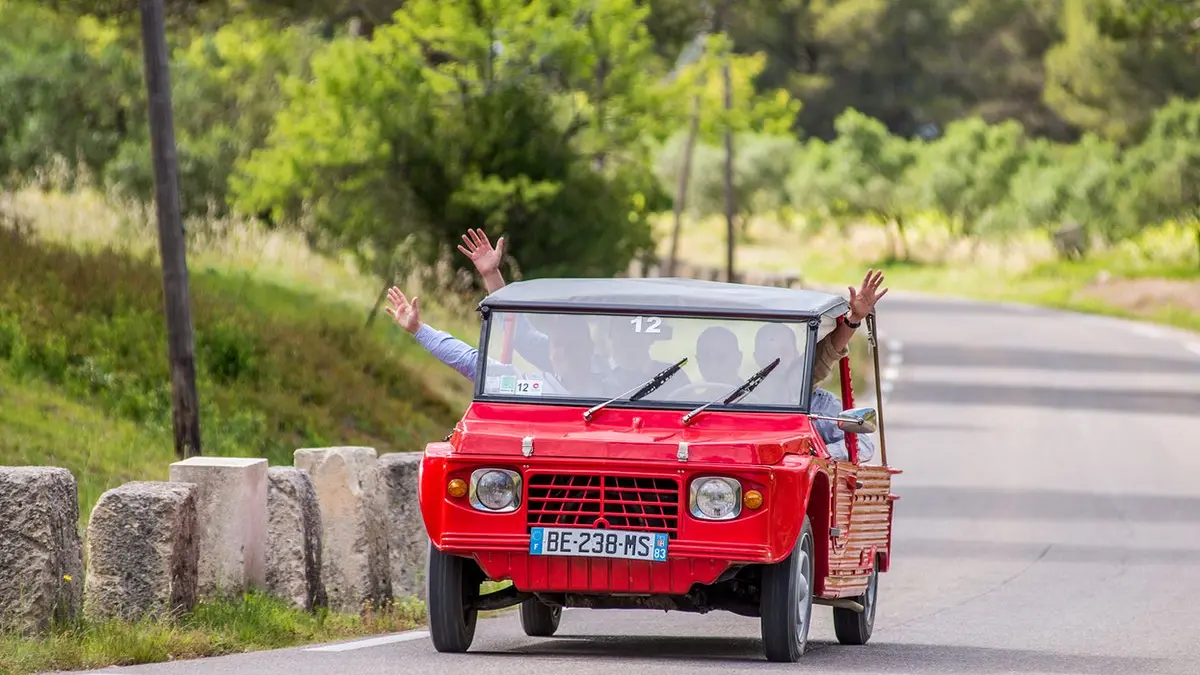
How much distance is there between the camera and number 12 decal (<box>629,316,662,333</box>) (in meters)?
10.9

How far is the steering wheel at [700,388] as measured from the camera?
10.7 m

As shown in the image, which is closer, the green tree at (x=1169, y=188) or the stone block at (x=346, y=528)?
the stone block at (x=346, y=528)

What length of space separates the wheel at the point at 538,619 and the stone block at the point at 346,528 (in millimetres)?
937

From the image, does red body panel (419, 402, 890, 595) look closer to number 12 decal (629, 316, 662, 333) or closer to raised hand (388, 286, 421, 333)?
number 12 decal (629, 316, 662, 333)

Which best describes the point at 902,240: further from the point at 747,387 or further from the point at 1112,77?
the point at 747,387

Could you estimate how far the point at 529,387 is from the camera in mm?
10805

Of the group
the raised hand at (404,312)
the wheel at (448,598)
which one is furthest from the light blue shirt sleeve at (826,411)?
the raised hand at (404,312)

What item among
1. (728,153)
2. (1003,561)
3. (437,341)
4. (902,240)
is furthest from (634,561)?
(902,240)

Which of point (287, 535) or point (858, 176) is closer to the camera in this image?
point (287, 535)

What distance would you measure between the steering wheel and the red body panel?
55 centimetres

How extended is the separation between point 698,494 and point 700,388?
0.95 metres

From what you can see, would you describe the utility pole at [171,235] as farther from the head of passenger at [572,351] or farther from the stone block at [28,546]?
the stone block at [28,546]

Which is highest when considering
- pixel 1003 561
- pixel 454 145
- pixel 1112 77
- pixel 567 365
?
pixel 1112 77

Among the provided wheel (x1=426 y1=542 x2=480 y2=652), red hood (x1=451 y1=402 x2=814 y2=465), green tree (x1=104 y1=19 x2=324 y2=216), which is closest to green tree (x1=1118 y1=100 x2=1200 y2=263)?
green tree (x1=104 y1=19 x2=324 y2=216)
